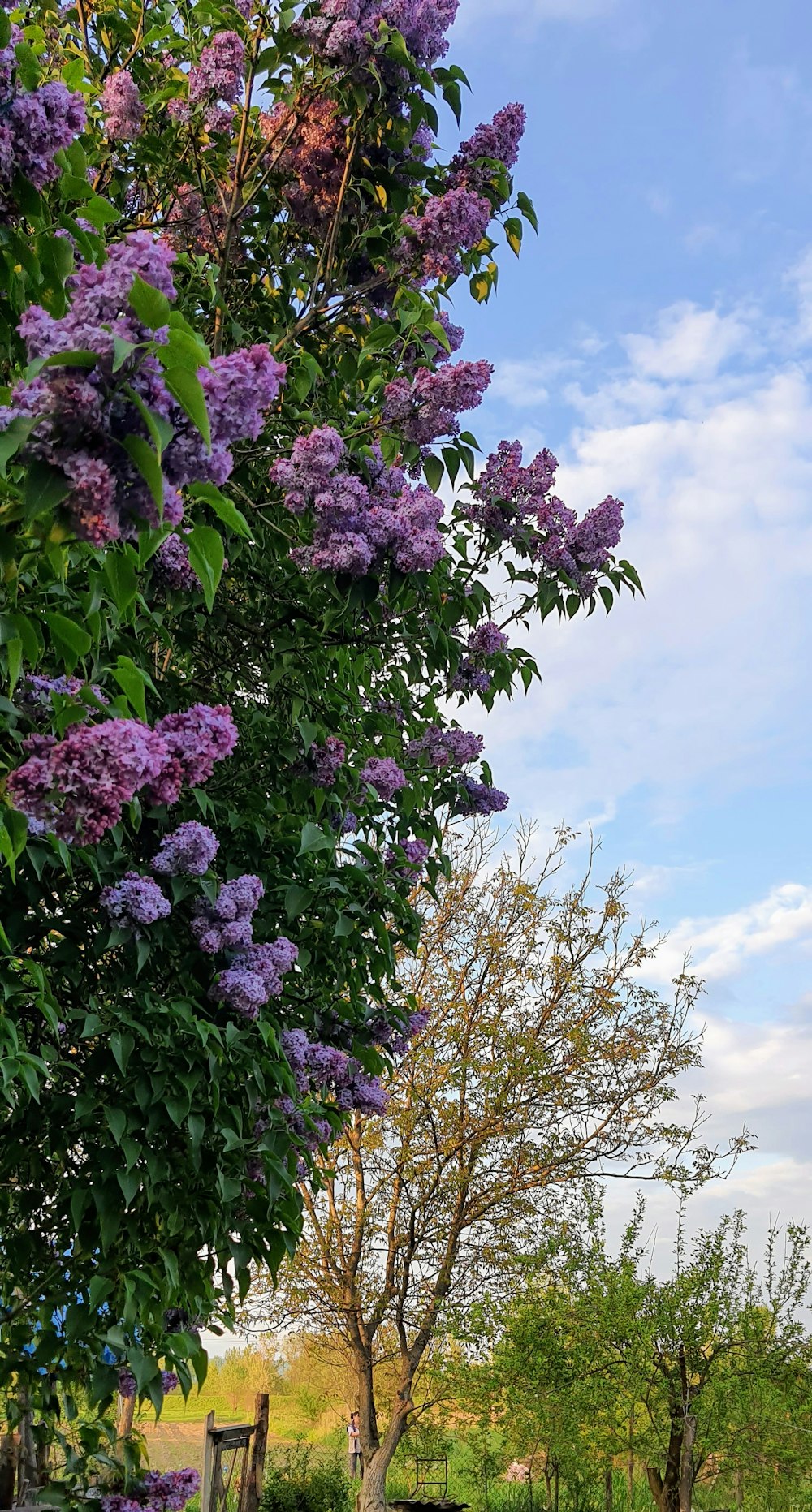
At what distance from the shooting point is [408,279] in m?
4.23

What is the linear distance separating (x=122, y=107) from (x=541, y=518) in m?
2.00

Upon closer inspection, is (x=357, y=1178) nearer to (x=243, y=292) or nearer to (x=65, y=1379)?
(x=65, y=1379)

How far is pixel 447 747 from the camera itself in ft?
15.1

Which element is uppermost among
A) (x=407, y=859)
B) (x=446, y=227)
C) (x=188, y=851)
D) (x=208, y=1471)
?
(x=446, y=227)

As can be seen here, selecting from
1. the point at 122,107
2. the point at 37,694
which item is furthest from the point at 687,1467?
the point at 122,107

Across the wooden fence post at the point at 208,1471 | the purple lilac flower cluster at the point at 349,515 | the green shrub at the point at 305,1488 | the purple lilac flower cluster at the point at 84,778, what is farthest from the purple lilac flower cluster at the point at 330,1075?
the green shrub at the point at 305,1488

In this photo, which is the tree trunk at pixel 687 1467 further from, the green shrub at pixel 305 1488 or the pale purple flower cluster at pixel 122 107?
the pale purple flower cluster at pixel 122 107

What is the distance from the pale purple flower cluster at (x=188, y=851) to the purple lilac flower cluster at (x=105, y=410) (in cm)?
198

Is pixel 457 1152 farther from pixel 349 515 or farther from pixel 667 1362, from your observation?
pixel 349 515

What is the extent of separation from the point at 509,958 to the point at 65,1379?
957cm

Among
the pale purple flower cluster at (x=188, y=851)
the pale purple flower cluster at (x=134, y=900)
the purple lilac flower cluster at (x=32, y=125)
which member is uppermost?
the purple lilac flower cluster at (x=32, y=125)

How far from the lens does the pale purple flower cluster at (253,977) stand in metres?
3.48

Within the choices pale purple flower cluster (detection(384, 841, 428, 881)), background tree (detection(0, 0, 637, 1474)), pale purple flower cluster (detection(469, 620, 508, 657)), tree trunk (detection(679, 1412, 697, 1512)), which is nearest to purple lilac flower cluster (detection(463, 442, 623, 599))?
background tree (detection(0, 0, 637, 1474))

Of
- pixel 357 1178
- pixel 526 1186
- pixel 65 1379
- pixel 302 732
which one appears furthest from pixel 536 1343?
pixel 302 732
